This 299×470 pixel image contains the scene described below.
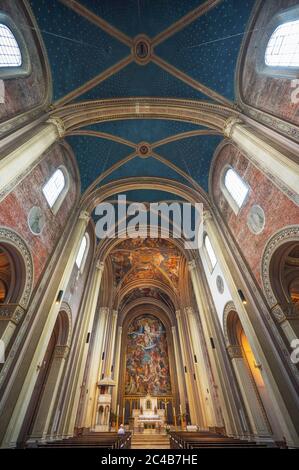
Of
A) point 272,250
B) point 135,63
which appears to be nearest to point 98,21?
point 135,63

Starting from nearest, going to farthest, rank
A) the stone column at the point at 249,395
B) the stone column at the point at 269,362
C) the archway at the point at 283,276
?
the stone column at the point at 269,362 → the archway at the point at 283,276 → the stone column at the point at 249,395

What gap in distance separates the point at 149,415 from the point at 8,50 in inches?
898

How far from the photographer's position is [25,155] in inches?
282

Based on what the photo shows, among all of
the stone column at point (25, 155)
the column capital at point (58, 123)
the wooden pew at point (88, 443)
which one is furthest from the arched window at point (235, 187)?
the wooden pew at point (88, 443)

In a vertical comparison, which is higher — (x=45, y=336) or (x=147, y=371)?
(x=147, y=371)

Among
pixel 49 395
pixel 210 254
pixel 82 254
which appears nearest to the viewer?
pixel 49 395

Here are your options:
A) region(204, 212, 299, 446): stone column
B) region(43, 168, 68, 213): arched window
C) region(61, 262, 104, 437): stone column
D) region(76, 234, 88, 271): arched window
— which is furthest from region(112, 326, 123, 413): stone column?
region(43, 168, 68, 213): arched window

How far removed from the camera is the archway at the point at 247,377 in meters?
8.40

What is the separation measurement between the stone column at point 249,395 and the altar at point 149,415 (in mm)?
10939

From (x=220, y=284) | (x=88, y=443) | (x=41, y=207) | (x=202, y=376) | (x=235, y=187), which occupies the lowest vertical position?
(x=88, y=443)

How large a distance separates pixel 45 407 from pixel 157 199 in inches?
479

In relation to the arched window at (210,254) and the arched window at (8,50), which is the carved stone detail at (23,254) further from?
the arched window at (210,254)

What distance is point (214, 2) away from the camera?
328 inches

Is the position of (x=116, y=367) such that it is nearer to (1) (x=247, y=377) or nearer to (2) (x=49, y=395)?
(2) (x=49, y=395)
